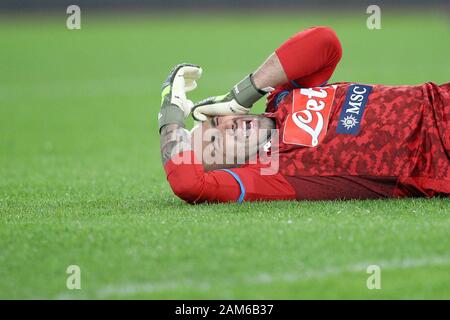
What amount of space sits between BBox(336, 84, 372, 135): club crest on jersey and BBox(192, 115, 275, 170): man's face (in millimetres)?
464

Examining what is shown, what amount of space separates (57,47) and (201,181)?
16.7 meters

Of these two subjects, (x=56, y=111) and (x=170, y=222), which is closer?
(x=170, y=222)

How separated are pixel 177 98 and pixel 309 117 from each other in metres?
0.84

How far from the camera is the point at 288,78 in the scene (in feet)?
19.4

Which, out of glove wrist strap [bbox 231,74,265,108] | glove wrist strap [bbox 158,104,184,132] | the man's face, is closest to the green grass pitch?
the man's face

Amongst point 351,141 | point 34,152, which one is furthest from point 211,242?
point 34,152

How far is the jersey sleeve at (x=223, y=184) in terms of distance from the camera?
224 inches

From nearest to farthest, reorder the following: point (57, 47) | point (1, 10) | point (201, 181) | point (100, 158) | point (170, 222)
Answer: point (170, 222) < point (201, 181) < point (100, 158) < point (57, 47) < point (1, 10)

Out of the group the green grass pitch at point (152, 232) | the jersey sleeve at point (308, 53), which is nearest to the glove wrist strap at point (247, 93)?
the jersey sleeve at point (308, 53)

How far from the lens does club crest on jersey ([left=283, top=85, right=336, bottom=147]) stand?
5.82m

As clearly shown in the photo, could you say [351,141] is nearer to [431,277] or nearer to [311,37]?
[311,37]

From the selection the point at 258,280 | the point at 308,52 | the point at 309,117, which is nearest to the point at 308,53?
the point at 308,52

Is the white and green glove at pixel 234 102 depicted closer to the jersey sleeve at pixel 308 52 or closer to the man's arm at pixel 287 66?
the man's arm at pixel 287 66

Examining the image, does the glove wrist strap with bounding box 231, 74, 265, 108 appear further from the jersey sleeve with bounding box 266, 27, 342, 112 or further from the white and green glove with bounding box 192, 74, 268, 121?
the jersey sleeve with bounding box 266, 27, 342, 112
